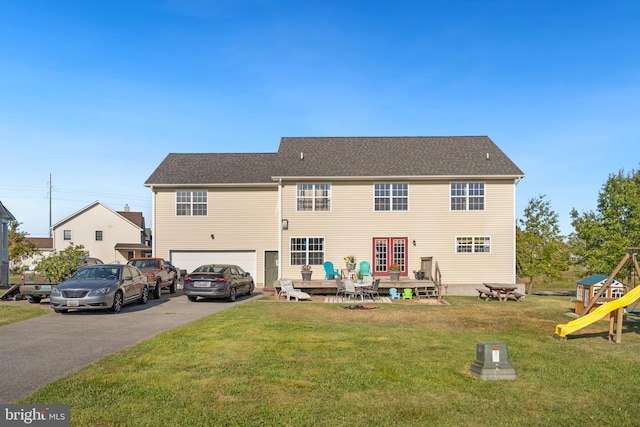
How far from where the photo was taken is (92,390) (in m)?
6.41

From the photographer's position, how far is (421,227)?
957 inches

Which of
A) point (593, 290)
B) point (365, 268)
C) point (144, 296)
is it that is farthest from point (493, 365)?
point (365, 268)

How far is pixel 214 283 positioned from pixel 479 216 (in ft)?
43.9

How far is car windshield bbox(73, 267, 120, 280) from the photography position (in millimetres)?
15617

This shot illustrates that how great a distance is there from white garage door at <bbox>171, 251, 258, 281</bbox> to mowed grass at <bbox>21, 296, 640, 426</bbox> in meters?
13.9

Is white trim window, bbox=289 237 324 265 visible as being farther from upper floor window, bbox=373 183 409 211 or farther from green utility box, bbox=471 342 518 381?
green utility box, bbox=471 342 518 381

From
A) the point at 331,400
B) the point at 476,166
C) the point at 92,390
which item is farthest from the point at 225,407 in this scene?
the point at 476,166

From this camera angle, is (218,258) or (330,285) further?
(218,258)

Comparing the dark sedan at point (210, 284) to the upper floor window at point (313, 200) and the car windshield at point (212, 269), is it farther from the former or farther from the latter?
the upper floor window at point (313, 200)

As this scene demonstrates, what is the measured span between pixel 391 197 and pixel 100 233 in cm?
3865

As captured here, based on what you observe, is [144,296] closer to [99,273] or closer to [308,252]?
[99,273]

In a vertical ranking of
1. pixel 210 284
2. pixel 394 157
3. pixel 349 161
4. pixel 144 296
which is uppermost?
pixel 394 157

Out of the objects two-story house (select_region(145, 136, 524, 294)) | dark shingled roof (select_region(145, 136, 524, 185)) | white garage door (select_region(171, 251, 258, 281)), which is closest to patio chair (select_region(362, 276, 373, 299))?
two-story house (select_region(145, 136, 524, 294))

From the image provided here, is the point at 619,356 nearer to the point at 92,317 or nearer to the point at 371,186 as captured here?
the point at 92,317
